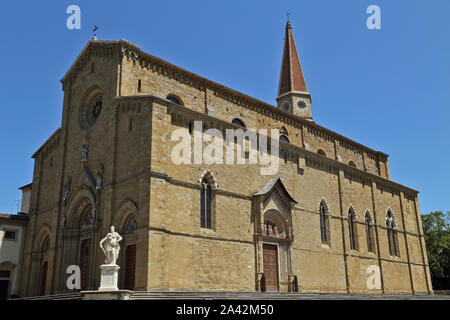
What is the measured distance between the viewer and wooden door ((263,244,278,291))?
22.8 metres

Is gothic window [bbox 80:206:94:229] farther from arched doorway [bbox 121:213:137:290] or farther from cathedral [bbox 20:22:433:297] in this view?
arched doorway [bbox 121:213:137:290]

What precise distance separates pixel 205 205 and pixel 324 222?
10326 mm

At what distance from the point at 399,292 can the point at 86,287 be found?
22769 millimetres

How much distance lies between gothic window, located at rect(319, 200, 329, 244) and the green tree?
25364 mm

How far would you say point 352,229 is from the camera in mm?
30031

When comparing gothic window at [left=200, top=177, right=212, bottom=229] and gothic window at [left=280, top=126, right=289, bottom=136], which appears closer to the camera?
gothic window at [left=200, top=177, right=212, bottom=229]

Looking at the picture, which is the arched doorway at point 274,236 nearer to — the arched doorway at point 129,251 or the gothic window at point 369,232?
the arched doorway at point 129,251

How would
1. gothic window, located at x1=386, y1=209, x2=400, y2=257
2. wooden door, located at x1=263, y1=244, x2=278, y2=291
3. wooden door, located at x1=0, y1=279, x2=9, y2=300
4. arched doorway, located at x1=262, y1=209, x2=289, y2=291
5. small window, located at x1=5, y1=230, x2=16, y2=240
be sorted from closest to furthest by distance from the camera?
wooden door, located at x1=263, y1=244, x2=278, y2=291 → arched doorway, located at x1=262, y1=209, x2=289, y2=291 → wooden door, located at x1=0, y1=279, x2=9, y2=300 → small window, located at x1=5, y1=230, x2=16, y2=240 → gothic window, located at x1=386, y1=209, x2=400, y2=257

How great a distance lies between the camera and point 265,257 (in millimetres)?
22953

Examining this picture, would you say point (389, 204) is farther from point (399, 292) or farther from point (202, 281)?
point (202, 281)

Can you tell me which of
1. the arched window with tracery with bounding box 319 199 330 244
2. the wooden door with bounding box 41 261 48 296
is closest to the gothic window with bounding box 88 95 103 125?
the wooden door with bounding box 41 261 48 296

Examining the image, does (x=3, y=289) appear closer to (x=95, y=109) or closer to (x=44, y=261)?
(x=44, y=261)

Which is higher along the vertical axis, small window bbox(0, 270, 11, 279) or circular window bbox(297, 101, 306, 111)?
circular window bbox(297, 101, 306, 111)

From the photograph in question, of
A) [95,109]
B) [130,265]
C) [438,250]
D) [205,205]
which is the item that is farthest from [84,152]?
[438,250]
